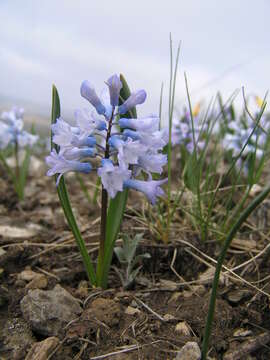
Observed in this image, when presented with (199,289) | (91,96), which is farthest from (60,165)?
(199,289)

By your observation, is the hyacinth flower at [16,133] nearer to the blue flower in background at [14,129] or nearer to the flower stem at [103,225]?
the blue flower in background at [14,129]

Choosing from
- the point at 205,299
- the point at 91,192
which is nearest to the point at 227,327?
the point at 205,299

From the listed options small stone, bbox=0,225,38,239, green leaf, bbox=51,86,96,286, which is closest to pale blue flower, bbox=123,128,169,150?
green leaf, bbox=51,86,96,286

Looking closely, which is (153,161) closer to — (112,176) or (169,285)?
(112,176)

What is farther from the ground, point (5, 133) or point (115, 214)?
point (5, 133)

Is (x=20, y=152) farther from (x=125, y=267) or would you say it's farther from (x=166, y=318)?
(x=166, y=318)

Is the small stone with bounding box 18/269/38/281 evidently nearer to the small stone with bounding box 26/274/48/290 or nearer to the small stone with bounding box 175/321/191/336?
the small stone with bounding box 26/274/48/290

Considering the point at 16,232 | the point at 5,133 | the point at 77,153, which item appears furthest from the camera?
the point at 5,133
